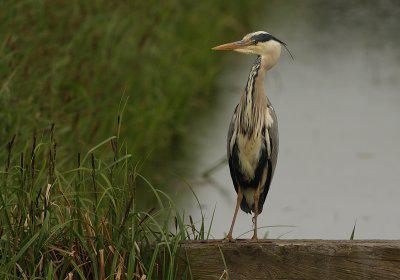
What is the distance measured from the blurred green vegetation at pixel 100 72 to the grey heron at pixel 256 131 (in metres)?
1.20

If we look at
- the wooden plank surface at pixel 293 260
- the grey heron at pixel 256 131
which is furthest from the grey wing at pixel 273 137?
the wooden plank surface at pixel 293 260

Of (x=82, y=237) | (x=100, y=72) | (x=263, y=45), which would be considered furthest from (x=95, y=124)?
(x=82, y=237)

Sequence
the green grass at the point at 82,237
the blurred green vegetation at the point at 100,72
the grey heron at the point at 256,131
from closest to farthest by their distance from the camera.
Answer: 1. the green grass at the point at 82,237
2. the grey heron at the point at 256,131
3. the blurred green vegetation at the point at 100,72

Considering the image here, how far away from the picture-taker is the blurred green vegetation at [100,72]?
8.16m

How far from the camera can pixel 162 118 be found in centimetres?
1085

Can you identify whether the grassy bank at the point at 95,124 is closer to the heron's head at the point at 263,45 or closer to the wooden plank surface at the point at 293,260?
the wooden plank surface at the point at 293,260

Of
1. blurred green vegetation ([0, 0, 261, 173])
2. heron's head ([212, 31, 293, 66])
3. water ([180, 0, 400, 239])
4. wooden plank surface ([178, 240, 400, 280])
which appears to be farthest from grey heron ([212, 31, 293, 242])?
water ([180, 0, 400, 239])

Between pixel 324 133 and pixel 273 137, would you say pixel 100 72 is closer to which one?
pixel 324 133

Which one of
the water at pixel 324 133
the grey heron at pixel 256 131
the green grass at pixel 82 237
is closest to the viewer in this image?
the green grass at pixel 82 237

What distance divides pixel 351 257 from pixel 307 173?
236 inches

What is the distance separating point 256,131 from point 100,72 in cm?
449

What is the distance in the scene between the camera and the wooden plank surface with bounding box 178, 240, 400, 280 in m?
5.14

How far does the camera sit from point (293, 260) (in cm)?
518

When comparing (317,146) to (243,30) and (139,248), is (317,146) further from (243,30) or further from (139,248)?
(139,248)
